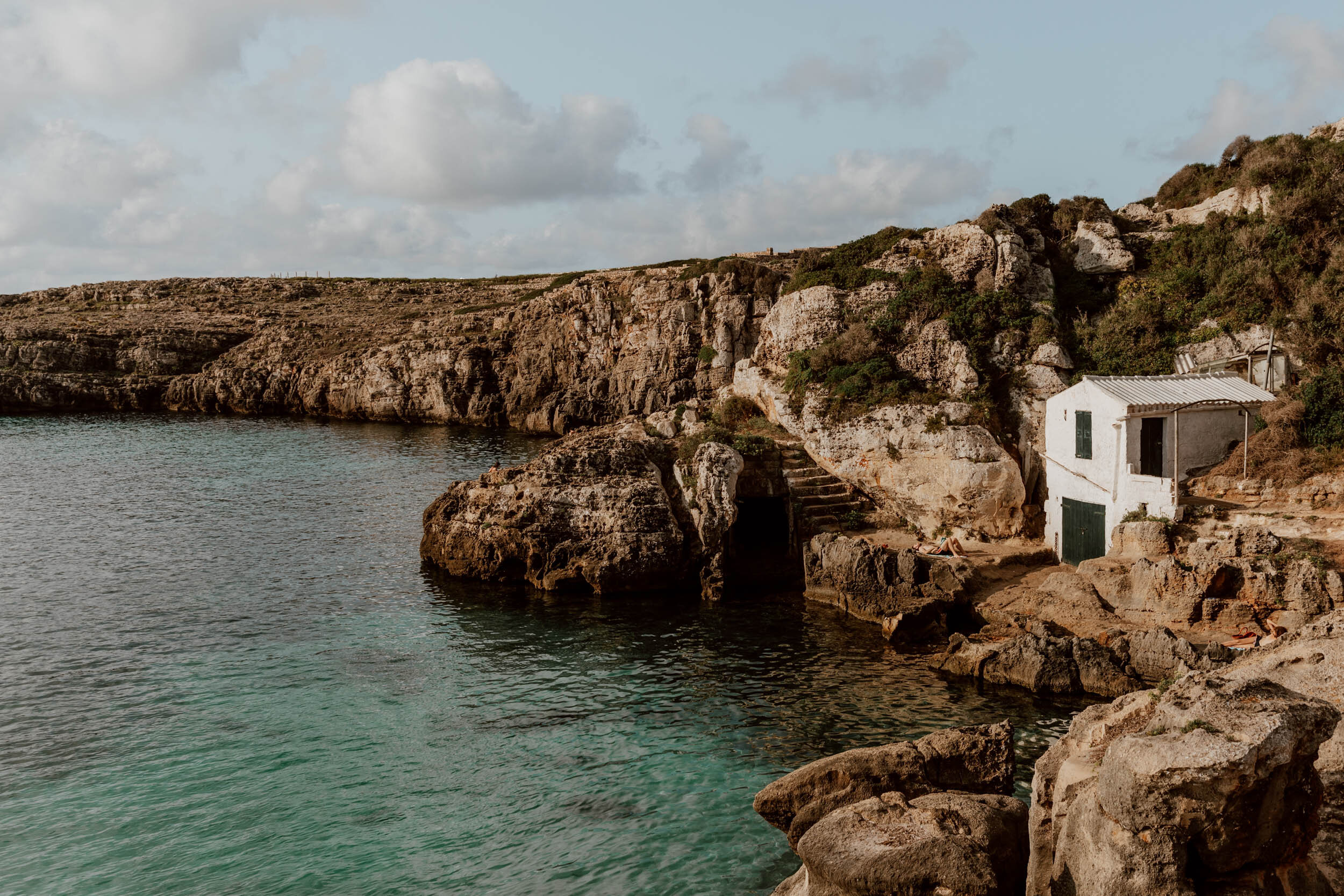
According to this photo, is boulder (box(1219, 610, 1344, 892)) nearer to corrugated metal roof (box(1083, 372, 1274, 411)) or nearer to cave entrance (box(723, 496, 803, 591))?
corrugated metal roof (box(1083, 372, 1274, 411))

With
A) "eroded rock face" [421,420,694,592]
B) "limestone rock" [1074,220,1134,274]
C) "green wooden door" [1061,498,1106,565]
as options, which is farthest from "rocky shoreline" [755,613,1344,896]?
"limestone rock" [1074,220,1134,274]

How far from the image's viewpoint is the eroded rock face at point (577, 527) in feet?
102

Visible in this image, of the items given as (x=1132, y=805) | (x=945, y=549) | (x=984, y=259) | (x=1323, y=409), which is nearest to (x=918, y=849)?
(x=1132, y=805)

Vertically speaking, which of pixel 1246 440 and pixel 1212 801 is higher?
pixel 1246 440

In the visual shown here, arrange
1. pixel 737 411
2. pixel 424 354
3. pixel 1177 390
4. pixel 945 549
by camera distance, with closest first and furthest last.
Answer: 1. pixel 1177 390
2. pixel 945 549
3. pixel 737 411
4. pixel 424 354

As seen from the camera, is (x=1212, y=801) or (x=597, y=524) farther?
(x=597, y=524)

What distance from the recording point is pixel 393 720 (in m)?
20.8

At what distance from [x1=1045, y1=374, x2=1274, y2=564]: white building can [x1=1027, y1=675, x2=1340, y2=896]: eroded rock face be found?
64.4 ft

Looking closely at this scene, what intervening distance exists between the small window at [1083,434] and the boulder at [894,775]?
56.0 ft

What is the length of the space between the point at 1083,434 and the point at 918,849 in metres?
22.6

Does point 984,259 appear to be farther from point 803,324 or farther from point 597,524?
point 597,524

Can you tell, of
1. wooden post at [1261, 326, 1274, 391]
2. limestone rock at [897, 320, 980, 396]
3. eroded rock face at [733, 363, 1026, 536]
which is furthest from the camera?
limestone rock at [897, 320, 980, 396]

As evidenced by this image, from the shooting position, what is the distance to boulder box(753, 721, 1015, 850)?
1288cm

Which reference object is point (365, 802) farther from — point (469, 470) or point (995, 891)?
point (469, 470)
